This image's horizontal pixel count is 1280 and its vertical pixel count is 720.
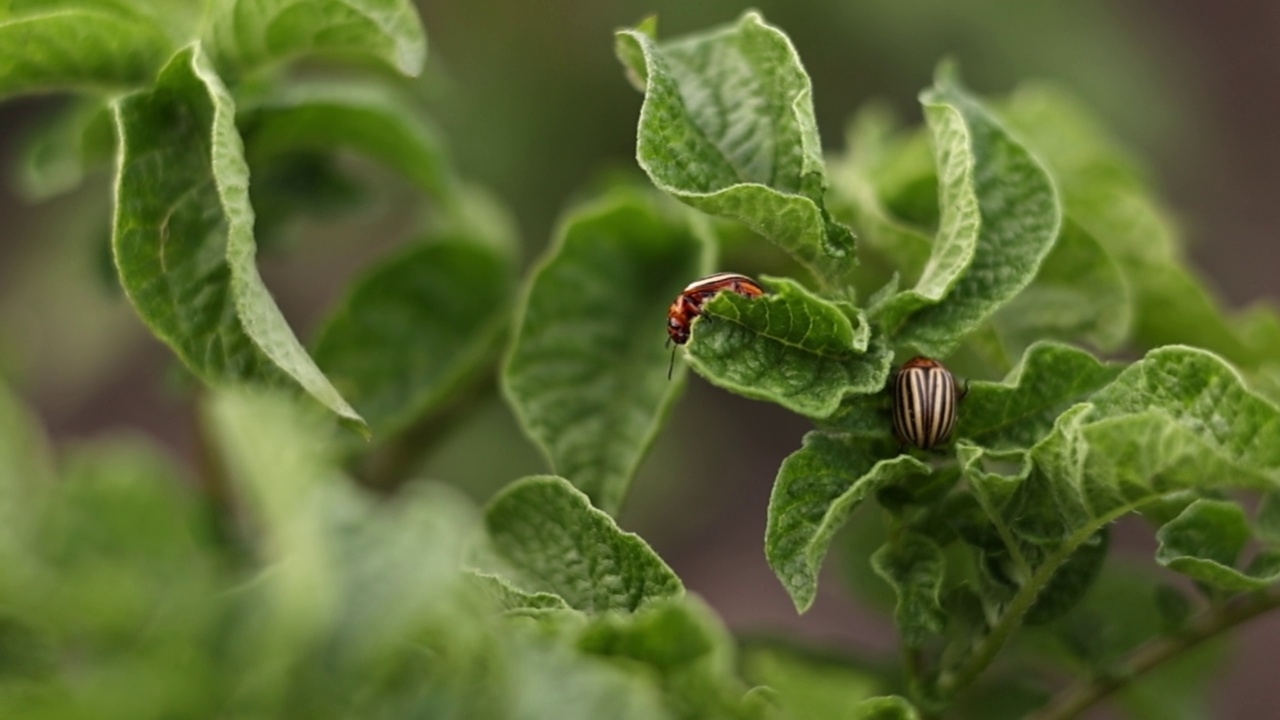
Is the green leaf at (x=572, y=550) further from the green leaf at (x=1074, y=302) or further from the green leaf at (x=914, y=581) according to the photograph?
the green leaf at (x=1074, y=302)

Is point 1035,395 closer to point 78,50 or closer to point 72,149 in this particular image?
point 78,50

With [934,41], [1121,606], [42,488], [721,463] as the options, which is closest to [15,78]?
[42,488]

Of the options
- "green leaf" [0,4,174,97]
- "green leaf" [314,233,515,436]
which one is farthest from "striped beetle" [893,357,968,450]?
"green leaf" [0,4,174,97]

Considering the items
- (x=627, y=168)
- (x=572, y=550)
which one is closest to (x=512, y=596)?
(x=572, y=550)

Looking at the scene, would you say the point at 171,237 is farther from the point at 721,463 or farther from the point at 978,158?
the point at 721,463

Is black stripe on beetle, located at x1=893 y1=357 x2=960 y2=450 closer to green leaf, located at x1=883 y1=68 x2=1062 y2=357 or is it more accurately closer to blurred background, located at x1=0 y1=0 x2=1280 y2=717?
green leaf, located at x1=883 y1=68 x2=1062 y2=357

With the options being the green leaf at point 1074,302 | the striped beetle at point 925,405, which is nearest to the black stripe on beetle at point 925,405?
the striped beetle at point 925,405
